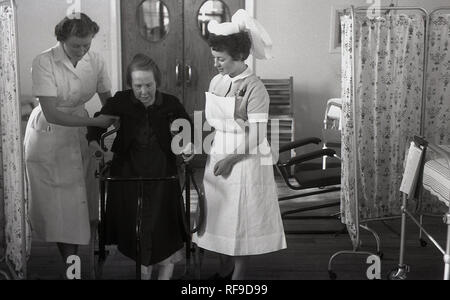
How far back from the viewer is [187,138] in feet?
8.89

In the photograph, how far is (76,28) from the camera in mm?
2779

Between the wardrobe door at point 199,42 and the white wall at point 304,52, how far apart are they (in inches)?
12.8

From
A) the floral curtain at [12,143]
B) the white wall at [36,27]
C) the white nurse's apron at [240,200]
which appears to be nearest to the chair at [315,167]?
the white nurse's apron at [240,200]

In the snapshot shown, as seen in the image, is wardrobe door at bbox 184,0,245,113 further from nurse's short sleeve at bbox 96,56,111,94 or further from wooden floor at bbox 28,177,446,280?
nurse's short sleeve at bbox 96,56,111,94

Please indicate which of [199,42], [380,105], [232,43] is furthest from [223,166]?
[199,42]

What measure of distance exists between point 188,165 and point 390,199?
1.50 meters

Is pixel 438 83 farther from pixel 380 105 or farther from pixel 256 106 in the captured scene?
pixel 256 106

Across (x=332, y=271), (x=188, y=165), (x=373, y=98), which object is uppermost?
(x=373, y=98)

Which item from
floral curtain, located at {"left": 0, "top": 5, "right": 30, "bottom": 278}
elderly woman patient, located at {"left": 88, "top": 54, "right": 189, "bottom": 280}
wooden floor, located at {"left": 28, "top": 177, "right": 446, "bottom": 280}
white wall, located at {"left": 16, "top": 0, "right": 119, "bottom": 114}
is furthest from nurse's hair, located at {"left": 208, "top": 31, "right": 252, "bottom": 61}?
white wall, located at {"left": 16, "top": 0, "right": 119, "bottom": 114}

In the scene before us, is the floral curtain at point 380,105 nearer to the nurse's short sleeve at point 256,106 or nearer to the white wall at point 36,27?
the nurse's short sleeve at point 256,106

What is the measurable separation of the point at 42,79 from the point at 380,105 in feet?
6.09

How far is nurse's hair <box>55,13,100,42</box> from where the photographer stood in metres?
2.78

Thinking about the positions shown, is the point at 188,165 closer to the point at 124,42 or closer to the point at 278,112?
the point at 278,112
